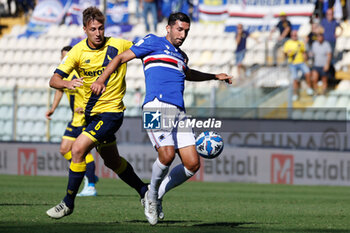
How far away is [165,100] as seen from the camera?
8086 mm

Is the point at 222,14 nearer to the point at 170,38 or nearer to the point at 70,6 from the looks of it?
the point at 70,6

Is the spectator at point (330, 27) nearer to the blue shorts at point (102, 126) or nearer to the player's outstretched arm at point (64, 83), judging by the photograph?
the blue shorts at point (102, 126)

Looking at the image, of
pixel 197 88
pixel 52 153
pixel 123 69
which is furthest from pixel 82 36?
pixel 123 69

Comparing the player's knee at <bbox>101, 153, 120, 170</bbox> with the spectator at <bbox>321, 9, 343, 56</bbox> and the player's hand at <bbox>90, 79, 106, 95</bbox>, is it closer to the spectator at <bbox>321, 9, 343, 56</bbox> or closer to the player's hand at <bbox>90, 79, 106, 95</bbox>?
the player's hand at <bbox>90, 79, 106, 95</bbox>

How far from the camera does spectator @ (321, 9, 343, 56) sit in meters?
19.9

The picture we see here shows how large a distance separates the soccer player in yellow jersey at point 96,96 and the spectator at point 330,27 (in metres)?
11.9

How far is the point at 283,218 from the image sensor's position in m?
9.26

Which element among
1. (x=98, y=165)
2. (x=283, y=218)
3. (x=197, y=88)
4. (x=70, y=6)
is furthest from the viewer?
(x=70, y=6)

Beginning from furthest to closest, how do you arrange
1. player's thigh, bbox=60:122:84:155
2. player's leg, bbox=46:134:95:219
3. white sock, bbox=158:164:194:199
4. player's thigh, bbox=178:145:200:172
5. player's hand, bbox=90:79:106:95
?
player's thigh, bbox=60:122:84:155
player's leg, bbox=46:134:95:219
white sock, bbox=158:164:194:199
player's thigh, bbox=178:145:200:172
player's hand, bbox=90:79:106:95

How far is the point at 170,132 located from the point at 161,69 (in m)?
0.68

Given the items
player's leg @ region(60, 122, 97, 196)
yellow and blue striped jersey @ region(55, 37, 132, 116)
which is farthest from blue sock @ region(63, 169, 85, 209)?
player's leg @ region(60, 122, 97, 196)

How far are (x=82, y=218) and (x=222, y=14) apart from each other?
52.2ft

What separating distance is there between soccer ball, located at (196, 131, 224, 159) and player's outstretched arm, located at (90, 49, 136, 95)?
1240 millimetres

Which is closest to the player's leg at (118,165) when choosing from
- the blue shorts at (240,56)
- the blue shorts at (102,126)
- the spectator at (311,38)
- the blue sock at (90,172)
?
the blue shorts at (102,126)
